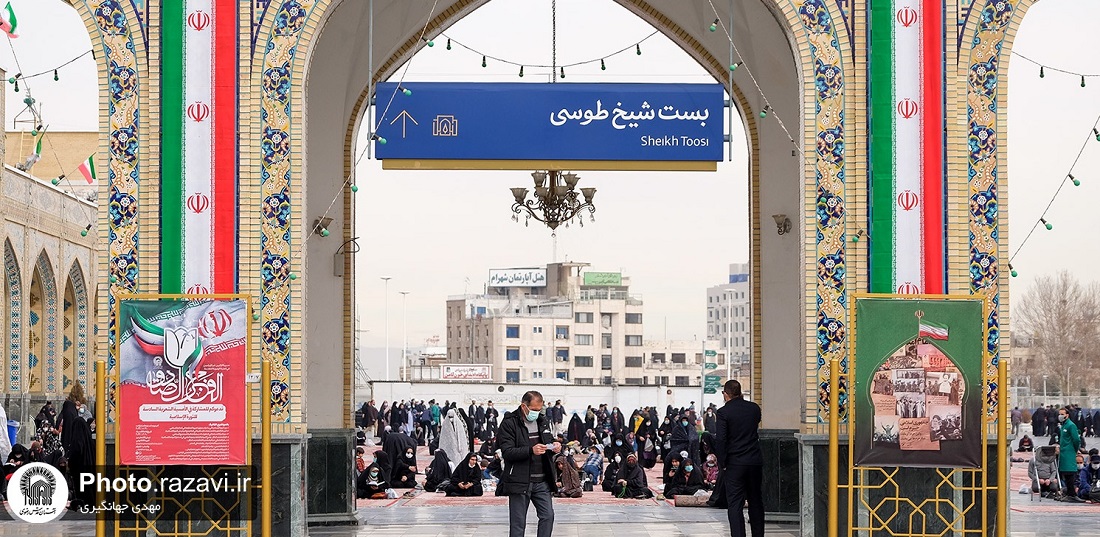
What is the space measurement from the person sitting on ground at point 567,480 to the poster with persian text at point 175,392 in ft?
25.3

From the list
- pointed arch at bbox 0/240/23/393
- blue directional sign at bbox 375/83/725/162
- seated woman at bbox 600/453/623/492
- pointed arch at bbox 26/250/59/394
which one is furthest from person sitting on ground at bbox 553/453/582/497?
pointed arch at bbox 26/250/59/394

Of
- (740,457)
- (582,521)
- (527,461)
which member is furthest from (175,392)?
(582,521)

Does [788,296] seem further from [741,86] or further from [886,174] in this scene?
[886,174]

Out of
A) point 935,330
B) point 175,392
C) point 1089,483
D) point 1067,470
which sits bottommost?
point 1089,483

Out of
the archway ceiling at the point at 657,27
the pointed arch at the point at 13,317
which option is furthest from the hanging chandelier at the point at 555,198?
the pointed arch at the point at 13,317

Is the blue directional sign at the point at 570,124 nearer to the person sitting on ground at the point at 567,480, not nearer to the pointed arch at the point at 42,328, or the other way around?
the person sitting on ground at the point at 567,480

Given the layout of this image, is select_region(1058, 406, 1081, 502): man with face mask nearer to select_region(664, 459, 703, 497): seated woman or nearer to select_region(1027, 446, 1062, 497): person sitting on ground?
select_region(1027, 446, 1062, 497): person sitting on ground

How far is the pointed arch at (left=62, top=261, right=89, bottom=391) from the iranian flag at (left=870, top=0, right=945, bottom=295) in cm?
A: 2240

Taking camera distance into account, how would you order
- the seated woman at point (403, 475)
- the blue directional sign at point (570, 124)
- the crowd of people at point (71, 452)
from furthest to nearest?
1. the seated woman at point (403, 475)
2. the crowd of people at point (71, 452)
3. the blue directional sign at point (570, 124)

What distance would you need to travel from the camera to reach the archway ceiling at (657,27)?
1198cm

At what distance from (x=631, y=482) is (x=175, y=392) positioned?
27.6 ft

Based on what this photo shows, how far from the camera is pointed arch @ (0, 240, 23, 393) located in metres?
24.5

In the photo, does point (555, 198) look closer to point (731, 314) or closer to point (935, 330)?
point (935, 330)

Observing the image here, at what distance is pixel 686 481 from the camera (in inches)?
639
